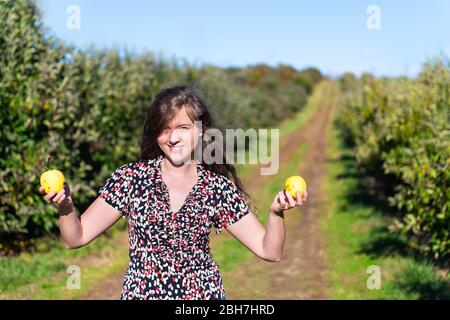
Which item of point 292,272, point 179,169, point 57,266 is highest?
point 179,169

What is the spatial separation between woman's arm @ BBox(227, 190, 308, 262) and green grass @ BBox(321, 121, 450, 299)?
201 inches

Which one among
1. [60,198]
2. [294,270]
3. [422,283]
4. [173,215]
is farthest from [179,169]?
[294,270]

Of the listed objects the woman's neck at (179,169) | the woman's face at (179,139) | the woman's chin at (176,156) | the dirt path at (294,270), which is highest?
the woman's face at (179,139)

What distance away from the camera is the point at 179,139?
3016 mm

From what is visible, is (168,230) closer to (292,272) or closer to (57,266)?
(57,266)

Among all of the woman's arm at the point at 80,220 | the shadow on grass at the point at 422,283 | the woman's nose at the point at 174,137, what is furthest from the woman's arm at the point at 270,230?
the shadow on grass at the point at 422,283

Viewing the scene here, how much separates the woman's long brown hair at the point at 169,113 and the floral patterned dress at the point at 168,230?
22 centimetres

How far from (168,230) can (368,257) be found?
7.77 m

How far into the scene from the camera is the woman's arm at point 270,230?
266 centimetres

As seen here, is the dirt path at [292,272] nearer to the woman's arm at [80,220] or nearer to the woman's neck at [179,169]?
the woman's neck at [179,169]
